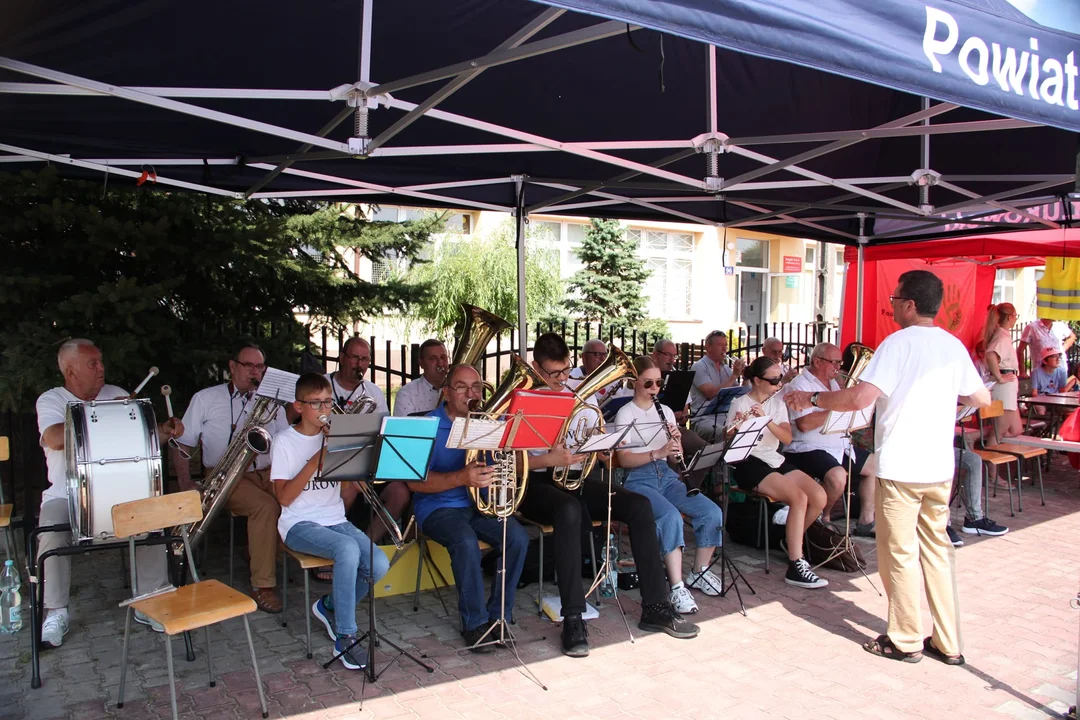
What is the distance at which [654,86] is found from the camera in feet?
16.5

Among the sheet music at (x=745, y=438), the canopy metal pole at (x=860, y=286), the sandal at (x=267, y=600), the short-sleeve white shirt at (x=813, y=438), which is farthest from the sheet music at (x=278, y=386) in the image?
the canopy metal pole at (x=860, y=286)

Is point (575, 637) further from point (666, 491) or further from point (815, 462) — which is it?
point (815, 462)

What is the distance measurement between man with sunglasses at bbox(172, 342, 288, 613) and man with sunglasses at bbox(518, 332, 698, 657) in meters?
1.53

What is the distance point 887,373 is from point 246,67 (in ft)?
11.8

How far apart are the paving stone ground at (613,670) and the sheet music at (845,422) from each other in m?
1.07

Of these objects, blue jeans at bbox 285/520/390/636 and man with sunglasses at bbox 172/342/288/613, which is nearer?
blue jeans at bbox 285/520/390/636

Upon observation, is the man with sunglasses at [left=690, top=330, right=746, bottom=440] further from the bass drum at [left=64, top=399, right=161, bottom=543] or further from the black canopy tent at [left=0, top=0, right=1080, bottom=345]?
the bass drum at [left=64, top=399, right=161, bottom=543]

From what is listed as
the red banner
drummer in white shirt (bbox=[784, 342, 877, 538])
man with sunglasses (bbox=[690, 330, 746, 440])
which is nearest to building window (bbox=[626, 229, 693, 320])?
the red banner

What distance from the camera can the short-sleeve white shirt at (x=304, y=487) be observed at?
163 inches

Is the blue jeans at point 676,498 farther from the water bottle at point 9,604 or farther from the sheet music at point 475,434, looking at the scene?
the water bottle at point 9,604

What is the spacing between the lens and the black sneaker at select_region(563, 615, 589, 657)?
4.26 m

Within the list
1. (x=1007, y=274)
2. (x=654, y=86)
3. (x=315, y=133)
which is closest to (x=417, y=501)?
(x=315, y=133)

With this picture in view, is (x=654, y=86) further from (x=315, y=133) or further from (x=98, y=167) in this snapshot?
(x=98, y=167)

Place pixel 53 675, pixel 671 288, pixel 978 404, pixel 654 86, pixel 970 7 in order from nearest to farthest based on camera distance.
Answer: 1. pixel 970 7
2. pixel 53 675
3. pixel 978 404
4. pixel 654 86
5. pixel 671 288
